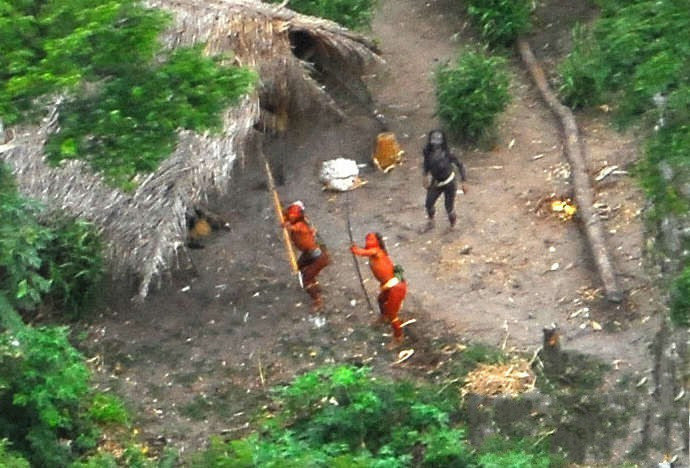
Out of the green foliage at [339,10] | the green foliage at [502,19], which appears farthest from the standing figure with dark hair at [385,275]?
the green foliage at [502,19]

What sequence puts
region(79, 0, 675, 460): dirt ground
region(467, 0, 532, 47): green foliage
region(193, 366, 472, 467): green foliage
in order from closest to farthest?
1. region(193, 366, 472, 467): green foliage
2. region(79, 0, 675, 460): dirt ground
3. region(467, 0, 532, 47): green foliage

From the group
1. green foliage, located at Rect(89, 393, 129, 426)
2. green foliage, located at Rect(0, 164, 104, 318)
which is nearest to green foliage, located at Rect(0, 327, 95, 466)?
green foliage, located at Rect(89, 393, 129, 426)

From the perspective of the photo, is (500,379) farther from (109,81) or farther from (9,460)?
(109,81)

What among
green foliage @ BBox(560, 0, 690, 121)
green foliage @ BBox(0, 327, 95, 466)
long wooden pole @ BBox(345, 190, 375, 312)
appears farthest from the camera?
long wooden pole @ BBox(345, 190, 375, 312)

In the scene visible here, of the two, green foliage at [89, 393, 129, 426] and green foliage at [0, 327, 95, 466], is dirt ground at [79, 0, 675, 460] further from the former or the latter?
green foliage at [0, 327, 95, 466]

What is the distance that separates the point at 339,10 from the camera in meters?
13.1

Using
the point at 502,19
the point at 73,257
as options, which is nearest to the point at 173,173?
the point at 73,257

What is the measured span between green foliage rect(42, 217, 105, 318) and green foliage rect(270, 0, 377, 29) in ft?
11.9

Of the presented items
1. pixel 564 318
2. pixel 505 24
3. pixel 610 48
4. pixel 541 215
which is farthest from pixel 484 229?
pixel 610 48

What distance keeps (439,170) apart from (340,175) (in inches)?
71.9

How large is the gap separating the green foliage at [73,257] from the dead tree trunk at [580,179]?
426cm

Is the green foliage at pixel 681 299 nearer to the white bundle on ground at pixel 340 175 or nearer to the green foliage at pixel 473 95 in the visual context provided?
the white bundle on ground at pixel 340 175

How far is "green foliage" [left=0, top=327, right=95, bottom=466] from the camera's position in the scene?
864 cm

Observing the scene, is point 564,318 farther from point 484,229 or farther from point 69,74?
point 69,74
